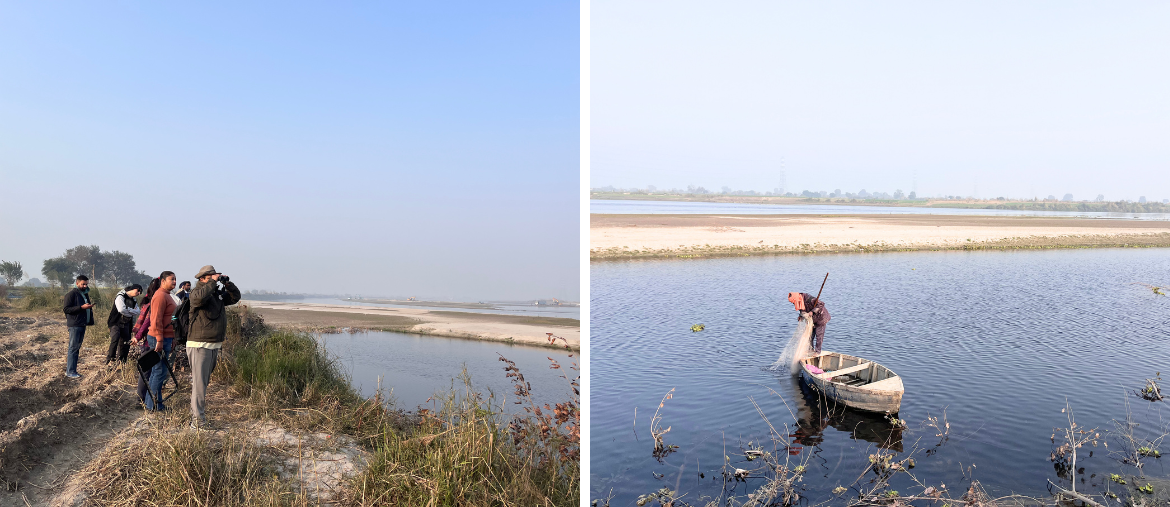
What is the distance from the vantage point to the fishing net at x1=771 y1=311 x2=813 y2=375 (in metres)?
11.6

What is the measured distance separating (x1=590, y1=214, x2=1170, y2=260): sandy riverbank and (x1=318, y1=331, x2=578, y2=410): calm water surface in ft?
51.8

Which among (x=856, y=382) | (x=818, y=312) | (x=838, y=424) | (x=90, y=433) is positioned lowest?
(x=838, y=424)

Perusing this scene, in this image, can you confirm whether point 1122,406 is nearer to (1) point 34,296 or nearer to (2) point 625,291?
(2) point 625,291

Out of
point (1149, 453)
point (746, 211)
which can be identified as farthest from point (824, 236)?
point (1149, 453)

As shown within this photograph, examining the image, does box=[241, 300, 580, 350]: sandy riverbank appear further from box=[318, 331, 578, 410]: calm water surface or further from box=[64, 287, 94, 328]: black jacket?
box=[64, 287, 94, 328]: black jacket

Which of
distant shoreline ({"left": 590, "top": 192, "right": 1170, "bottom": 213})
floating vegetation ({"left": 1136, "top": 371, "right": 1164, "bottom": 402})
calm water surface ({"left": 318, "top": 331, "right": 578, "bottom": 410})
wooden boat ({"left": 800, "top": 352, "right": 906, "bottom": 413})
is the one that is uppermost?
distant shoreline ({"left": 590, "top": 192, "right": 1170, "bottom": 213})

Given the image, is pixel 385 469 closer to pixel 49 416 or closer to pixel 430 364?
pixel 49 416

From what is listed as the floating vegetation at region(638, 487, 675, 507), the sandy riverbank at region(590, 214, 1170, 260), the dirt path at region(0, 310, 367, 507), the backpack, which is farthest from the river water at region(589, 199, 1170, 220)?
the backpack

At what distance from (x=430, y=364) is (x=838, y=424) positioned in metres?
8.56

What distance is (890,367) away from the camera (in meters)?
12.6

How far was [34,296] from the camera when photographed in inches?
590

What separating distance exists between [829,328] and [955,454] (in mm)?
8446

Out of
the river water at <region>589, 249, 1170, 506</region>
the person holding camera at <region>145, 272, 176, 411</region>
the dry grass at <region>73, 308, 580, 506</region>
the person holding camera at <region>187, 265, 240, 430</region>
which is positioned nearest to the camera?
the dry grass at <region>73, 308, 580, 506</region>

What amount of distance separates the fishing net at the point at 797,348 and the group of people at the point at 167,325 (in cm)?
911
